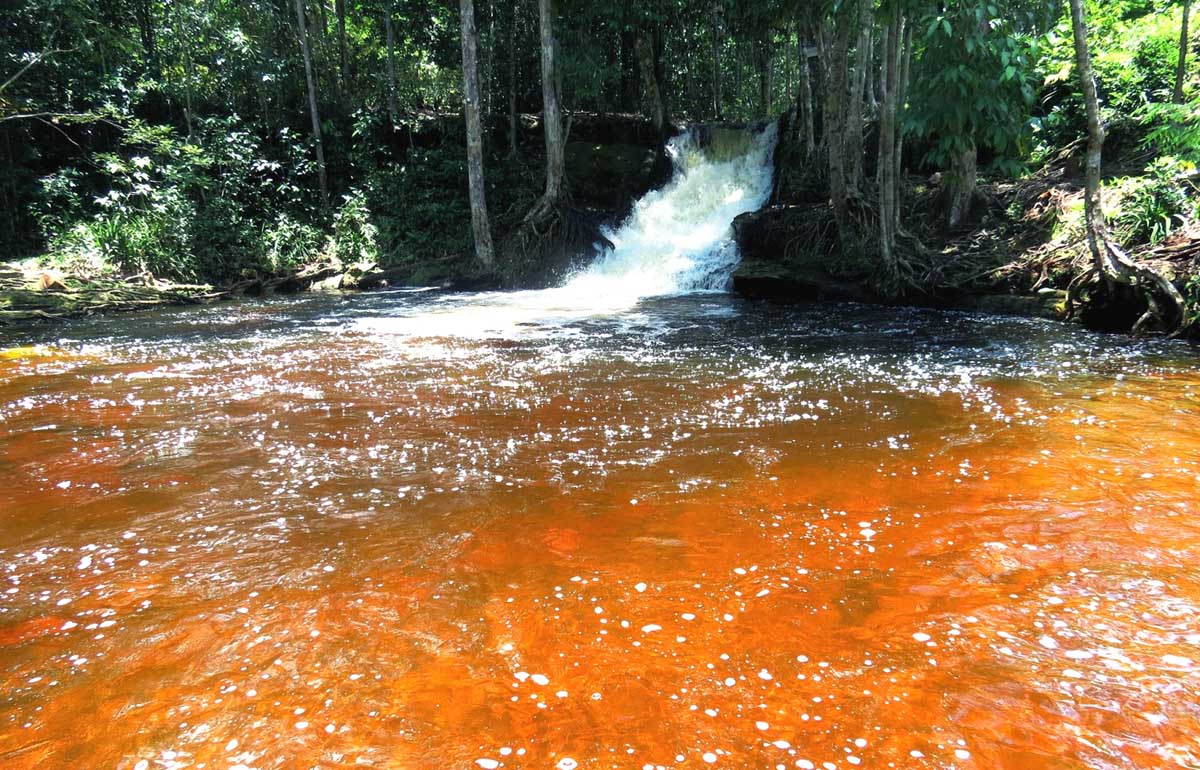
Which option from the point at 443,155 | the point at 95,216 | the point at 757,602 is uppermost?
the point at 443,155

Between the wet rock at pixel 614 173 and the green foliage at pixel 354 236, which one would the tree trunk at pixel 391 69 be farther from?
the wet rock at pixel 614 173

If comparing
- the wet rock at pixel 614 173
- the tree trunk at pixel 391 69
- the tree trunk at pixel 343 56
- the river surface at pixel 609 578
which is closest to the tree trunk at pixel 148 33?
the tree trunk at pixel 343 56

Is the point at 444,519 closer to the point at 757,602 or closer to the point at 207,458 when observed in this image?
the point at 757,602

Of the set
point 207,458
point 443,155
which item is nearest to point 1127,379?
point 207,458

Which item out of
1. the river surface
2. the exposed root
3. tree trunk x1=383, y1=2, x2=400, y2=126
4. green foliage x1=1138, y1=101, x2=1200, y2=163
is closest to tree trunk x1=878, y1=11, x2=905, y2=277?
green foliage x1=1138, y1=101, x2=1200, y2=163

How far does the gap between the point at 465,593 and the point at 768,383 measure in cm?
406

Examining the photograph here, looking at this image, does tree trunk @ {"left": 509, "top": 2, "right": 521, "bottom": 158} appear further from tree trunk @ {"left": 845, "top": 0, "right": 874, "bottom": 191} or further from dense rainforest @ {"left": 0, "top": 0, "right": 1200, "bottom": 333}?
tree trunk @ {"left": 845, "top": 0, "right": 874, "bottom": 191}

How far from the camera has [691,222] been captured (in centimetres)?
1786

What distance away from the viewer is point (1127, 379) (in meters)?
5.84

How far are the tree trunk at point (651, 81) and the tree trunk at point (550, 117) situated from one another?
3881mm

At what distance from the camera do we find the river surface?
1.97 metres

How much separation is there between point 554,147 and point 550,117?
2.26 ft

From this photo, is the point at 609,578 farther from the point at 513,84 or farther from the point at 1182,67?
the point at 513,84

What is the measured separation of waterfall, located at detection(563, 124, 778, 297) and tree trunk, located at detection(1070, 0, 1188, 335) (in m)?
7.00
